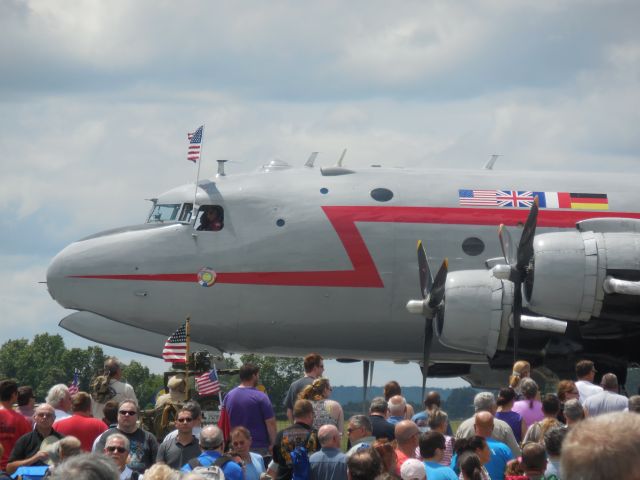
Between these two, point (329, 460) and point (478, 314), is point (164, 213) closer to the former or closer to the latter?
point (478, 314)

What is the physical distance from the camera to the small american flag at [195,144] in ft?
70.5

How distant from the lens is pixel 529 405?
39.2ft

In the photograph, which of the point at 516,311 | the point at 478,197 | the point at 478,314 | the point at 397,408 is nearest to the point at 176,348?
the point at 478,314

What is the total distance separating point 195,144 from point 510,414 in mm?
11760

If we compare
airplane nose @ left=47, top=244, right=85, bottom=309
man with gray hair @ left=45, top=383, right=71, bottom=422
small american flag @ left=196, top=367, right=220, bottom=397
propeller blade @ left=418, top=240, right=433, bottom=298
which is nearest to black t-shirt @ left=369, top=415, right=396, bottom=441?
man with gray hair @ left=45, top=383, right=71, bottom=422

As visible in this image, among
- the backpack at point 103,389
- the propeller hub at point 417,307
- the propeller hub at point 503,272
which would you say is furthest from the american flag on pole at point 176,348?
the propeller hub at point 503,272

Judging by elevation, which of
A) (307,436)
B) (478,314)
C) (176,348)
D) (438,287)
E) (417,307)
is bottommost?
(307,436)

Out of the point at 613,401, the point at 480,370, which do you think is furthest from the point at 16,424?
the point at 480,370

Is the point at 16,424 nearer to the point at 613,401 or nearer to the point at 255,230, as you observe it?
the point at 613,401

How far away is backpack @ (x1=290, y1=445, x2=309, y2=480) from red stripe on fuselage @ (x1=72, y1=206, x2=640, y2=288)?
10.7 meters

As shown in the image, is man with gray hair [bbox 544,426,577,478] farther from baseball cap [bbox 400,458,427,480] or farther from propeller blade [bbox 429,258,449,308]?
propeller blade [bbox 429,258,449,308]

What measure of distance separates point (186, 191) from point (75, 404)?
407 inches

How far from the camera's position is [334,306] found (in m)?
19.8

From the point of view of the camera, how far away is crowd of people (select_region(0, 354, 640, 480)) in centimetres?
826
